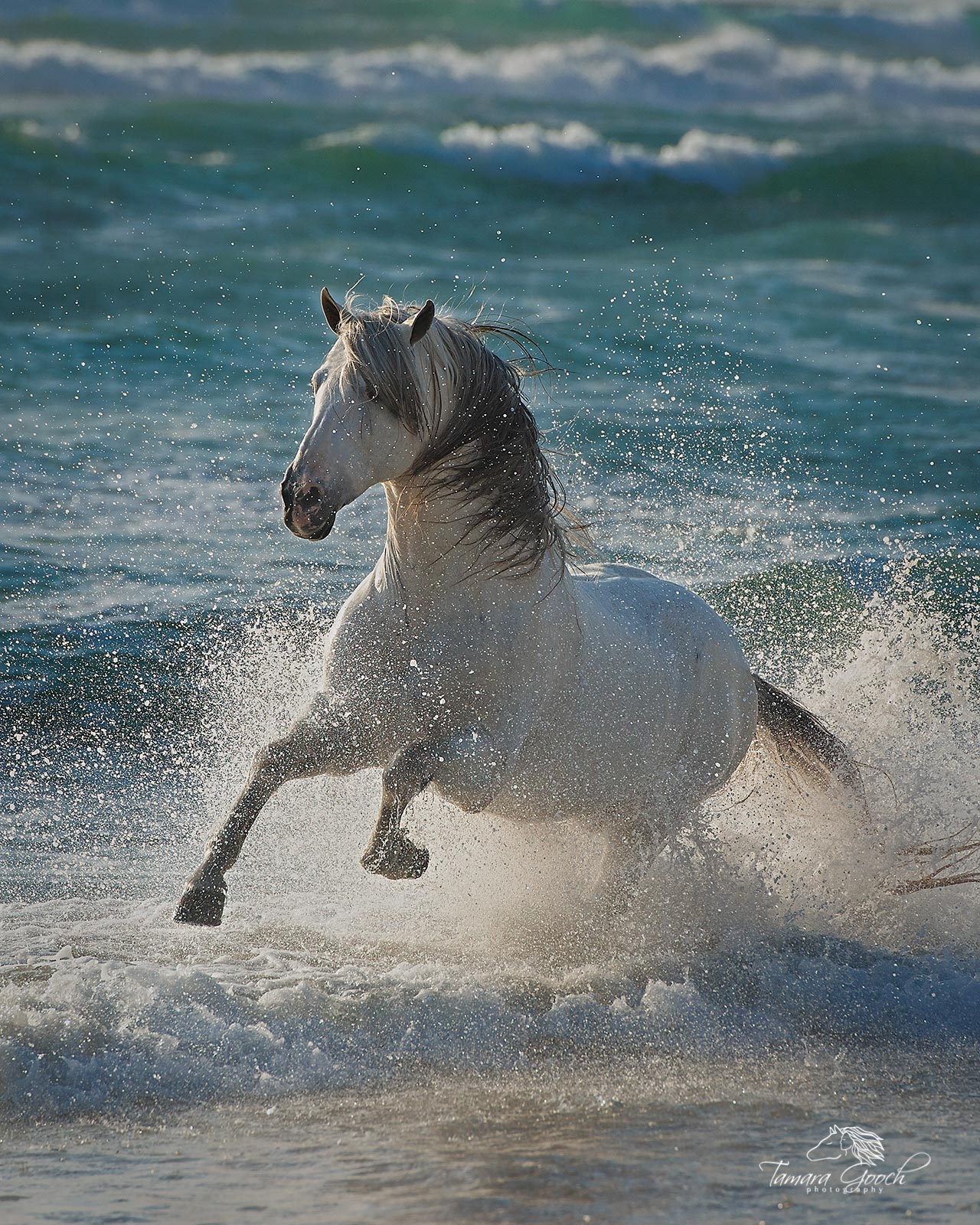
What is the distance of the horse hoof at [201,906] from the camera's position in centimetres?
349

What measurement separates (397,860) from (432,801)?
591mm

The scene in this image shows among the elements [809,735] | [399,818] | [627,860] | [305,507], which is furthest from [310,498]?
[809,735]

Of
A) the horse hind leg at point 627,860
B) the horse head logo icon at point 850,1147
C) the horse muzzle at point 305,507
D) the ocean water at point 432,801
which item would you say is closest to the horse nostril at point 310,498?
the horse muzzle at point 305,507

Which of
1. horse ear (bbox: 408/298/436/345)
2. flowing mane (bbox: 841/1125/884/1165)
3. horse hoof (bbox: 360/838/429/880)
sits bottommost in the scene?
flowing mane (bbox: 841/1125/884/1165)

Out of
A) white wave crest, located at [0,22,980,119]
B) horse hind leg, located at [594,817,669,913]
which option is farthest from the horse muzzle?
white wave crest, located at [0,22,980,119]

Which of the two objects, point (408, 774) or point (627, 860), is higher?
point (408, 774)

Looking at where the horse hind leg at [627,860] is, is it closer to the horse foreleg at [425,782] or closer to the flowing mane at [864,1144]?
the horse foreleg at [425,782]

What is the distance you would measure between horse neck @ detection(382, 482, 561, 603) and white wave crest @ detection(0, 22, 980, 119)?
24.2m

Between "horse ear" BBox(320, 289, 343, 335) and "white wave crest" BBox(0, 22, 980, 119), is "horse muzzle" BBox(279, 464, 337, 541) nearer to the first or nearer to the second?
"horse ear" BBox(320, 289, 343, 335)

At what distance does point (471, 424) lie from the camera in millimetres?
3521

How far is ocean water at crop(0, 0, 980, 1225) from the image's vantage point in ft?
10.4

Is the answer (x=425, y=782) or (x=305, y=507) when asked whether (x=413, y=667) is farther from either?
(x=305, y=507)
